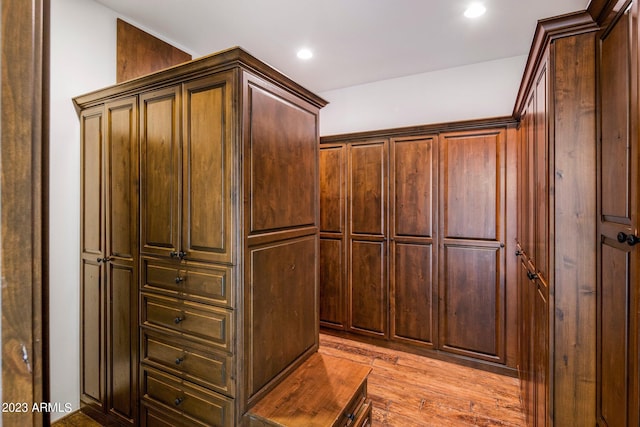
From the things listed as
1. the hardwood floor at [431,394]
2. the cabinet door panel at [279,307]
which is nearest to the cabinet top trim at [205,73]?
the cabinet door panel at [279,307]

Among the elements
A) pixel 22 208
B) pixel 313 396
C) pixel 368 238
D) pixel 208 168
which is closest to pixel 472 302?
pixel 368 238

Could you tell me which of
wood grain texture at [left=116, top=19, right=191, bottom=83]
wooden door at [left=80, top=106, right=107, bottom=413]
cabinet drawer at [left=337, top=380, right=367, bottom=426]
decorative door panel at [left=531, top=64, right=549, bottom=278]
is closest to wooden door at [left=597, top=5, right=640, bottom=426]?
decorative door panel at [left=531, top=64, right=549, bottom=278]

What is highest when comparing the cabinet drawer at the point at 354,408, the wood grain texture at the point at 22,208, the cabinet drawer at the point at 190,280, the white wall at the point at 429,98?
the white wall at the point at 429,98

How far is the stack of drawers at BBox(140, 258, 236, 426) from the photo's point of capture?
150 centimetres

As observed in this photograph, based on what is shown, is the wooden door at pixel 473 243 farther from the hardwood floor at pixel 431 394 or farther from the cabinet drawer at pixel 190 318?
the cabinet drawer at pixel 190 318

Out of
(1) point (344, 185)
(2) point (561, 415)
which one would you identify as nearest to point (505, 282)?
(2) point (561, 415)

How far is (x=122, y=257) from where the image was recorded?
1952mm

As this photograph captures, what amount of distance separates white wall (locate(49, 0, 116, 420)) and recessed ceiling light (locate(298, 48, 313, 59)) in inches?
62.7

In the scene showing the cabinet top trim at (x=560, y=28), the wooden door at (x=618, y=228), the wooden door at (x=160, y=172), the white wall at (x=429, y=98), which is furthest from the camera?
the white wall at (x=429, y=98)

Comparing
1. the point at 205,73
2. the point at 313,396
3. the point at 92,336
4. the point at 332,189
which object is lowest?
the point at 313,396

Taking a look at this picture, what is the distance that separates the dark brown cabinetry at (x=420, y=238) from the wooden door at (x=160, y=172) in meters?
1.95

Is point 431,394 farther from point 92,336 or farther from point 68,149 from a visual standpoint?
point 68,149

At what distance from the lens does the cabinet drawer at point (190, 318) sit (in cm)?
150

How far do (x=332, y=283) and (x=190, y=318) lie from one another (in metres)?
2.00
